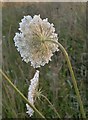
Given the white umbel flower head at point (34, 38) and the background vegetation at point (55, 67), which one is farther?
the background vegetation at point (55, 67)

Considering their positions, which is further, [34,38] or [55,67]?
[55,67]

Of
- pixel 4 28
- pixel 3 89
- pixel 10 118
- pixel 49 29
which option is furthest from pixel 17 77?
pixel 49 29

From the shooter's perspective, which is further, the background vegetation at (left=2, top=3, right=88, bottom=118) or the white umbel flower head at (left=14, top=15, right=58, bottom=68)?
the background vegetation at (left=2, top=3, right=88, bottom=118)

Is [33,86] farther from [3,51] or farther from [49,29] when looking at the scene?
[3,51]
